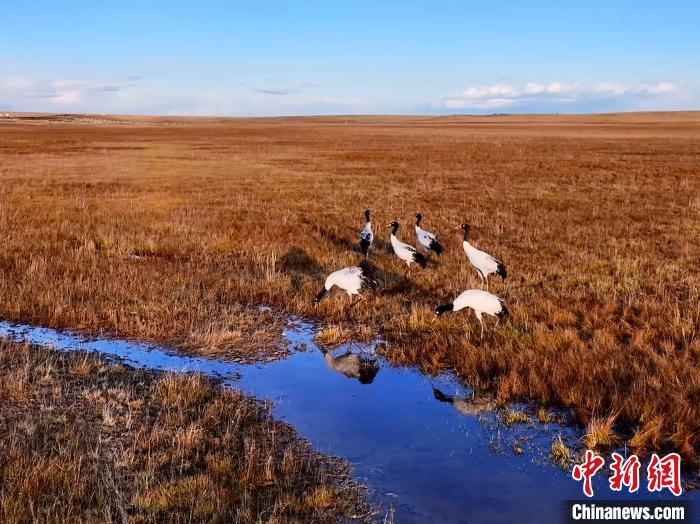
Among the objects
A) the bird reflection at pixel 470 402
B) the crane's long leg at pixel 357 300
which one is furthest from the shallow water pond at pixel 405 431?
the crane's long leg at pixel 357 300

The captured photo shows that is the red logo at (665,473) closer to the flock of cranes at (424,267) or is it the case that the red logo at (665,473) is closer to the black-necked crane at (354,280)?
the flock of cranes at (424,267)

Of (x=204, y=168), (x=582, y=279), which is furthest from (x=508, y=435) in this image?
(x=204, y=168)

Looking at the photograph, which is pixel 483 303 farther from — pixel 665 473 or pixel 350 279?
pixel 665 473

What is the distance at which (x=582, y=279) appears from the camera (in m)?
13.2

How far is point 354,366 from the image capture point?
9570 millimetres

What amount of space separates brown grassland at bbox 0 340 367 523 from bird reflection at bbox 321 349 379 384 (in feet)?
6.05

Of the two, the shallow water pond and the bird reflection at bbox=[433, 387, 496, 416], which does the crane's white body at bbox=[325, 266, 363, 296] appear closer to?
the shallow water pond

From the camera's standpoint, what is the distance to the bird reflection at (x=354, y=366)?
364 inches

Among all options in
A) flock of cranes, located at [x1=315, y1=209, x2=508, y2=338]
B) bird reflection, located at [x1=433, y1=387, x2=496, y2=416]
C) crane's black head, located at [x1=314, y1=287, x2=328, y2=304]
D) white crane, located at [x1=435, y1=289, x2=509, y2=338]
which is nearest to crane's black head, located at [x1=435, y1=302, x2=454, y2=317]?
flock of cranes, located at [x1=315, y1=209, x2=508, y2=338]

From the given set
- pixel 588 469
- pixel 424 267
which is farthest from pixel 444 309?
pixel 588 469

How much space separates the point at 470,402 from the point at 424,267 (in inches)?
267

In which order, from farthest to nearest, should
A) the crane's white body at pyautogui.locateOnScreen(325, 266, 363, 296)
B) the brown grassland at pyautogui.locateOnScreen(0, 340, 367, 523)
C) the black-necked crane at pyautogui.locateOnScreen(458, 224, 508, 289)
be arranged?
the black-necked crane at pyautogui.locateOnScreen(458, 224, 508, 289) < the crane's white body at pyautogui.locateOnScreen(325, 266, 363, 296) < the brown grassland at pyautogui.locateOnScreen(0, 340, 367, 523)

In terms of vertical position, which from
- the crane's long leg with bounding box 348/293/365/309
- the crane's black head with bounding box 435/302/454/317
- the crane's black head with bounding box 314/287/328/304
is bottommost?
the crane's long leg with bounding box 348/293/365/309

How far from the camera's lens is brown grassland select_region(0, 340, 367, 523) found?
17.6 ft
